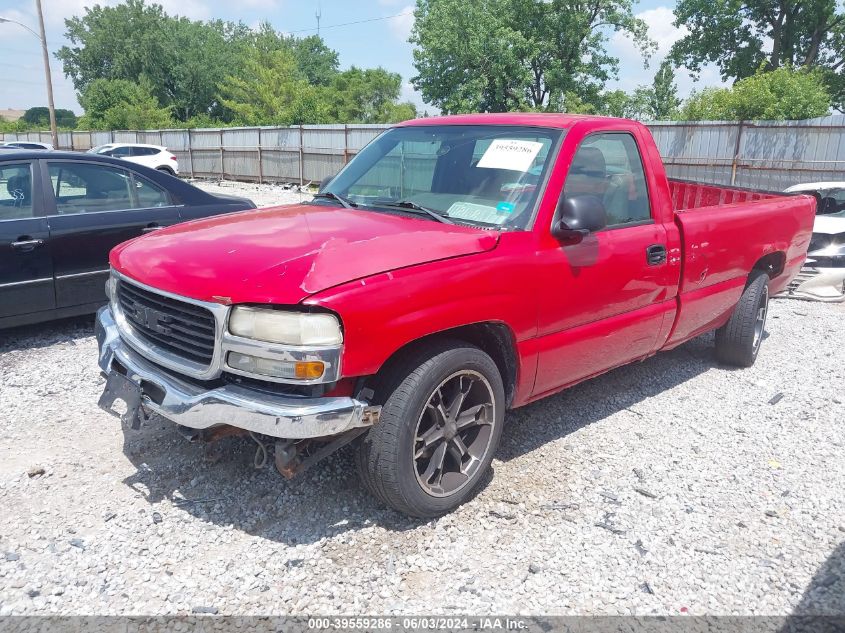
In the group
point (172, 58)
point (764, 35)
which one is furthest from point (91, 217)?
point (172, 58)

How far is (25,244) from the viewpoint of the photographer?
5234mm

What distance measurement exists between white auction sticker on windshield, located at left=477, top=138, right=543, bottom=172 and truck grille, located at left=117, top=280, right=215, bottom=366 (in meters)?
1.81

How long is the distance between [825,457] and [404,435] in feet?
9.30

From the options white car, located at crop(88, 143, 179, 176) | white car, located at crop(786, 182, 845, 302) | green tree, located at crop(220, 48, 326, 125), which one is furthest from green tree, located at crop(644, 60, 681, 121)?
white car, located at crop(786, 182, 845, 302)

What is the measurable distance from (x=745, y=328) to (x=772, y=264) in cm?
71

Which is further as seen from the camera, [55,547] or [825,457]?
[825,457]

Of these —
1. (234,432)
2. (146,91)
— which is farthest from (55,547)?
(146,91)

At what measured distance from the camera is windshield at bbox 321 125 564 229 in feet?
11.7

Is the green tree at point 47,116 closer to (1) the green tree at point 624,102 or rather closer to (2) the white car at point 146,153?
(2) the white car at point 146,153

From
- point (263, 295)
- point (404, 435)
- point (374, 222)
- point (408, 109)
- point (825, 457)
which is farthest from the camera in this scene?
point (408, 109)

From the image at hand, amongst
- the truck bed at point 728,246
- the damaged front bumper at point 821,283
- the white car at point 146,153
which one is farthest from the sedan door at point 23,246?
the white car at point 146,153

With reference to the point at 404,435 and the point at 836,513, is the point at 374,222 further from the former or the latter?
the point at 836,513

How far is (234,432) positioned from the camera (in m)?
3.00

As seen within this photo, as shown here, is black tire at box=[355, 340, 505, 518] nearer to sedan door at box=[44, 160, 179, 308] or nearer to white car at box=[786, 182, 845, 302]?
sedan door at box=[44, 160, 179, 308]
